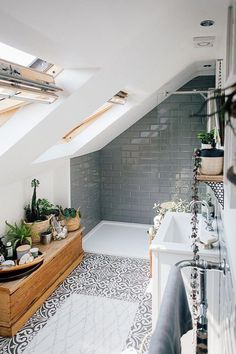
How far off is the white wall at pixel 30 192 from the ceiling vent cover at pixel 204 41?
7.32 feet

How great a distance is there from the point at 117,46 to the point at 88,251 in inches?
122

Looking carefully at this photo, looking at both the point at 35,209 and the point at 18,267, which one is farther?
the point at 35,209

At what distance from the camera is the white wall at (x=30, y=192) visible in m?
3.29

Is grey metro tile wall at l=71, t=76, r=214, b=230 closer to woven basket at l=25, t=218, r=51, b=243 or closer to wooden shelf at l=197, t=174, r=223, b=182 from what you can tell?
woven basket at l=25, t=218, r=51, b=243

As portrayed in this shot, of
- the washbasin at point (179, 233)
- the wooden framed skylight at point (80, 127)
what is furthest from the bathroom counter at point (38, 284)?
the washbasin at point (179, 233)

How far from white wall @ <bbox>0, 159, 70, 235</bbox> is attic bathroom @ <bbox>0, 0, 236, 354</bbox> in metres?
0.02

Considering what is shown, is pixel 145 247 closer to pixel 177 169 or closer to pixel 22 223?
pixel 177 169

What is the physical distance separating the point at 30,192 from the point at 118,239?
158 centimetres

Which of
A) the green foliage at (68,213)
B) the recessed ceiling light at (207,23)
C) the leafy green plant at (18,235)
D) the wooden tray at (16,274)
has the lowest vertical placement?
the wooden tray at (16,274)

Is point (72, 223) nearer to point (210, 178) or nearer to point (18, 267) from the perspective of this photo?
point (18, 267)

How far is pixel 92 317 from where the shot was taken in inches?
108

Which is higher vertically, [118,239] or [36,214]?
[36,214]

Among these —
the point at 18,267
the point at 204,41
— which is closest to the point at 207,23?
the point at 204,41

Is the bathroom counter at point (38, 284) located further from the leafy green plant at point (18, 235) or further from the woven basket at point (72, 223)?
the leafy green plant at point (18, 235)
